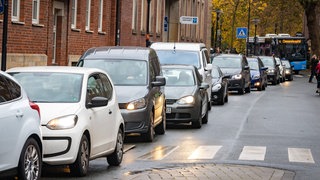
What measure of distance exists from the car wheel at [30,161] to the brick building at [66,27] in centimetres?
1726

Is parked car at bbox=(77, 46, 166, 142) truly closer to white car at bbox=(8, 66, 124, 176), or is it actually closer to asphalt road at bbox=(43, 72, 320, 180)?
asphalt road at bbox=(43, 72, 320, 180)

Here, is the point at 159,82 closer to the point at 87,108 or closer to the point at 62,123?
the point at 87,108

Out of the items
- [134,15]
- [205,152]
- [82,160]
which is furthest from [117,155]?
[134,15]

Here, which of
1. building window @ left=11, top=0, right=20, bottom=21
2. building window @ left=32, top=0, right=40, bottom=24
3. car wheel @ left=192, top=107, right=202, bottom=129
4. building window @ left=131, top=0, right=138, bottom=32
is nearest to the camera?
car wheel @ left=192, top=107, right=202, bottom=129

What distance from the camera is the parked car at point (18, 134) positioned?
902 cm

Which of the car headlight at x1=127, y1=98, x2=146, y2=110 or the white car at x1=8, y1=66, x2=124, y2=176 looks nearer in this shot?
the white car at x1=8, y1=66, x2=124, y2=176

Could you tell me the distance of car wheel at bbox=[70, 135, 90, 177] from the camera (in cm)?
1112

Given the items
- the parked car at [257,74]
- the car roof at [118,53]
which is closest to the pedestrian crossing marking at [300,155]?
the car roof at [118,53]

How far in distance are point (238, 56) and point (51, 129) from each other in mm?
26850

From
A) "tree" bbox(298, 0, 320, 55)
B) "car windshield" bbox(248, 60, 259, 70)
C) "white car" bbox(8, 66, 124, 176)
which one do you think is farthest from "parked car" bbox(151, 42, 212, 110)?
"tree" bbox(298, 0, 320, 55)

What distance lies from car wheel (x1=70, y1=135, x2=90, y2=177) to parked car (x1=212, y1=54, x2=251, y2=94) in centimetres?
2470

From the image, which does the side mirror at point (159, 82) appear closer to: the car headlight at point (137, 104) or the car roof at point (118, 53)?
the car roof at point (118, 53)

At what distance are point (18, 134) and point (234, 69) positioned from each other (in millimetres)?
27385

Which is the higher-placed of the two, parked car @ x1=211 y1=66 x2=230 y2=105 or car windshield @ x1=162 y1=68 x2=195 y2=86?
car windshield @ x1=162 y1=68 x2=195 y2=86
